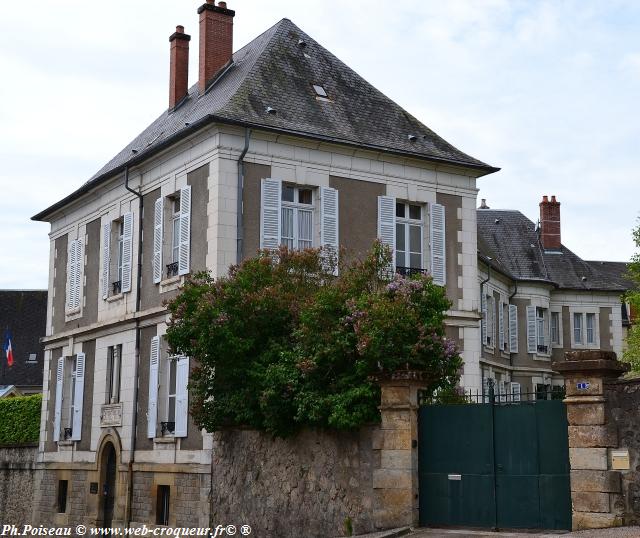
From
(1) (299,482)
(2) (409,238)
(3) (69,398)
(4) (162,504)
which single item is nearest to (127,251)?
(3) (69,398)

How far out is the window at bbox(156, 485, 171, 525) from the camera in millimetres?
20562

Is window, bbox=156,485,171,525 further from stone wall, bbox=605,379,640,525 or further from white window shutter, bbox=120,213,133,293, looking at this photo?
stone wall, bbox=605,379,640,525

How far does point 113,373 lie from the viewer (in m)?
23.7

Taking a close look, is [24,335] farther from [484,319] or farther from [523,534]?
[523,534]

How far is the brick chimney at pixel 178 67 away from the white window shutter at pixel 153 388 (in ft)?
22.7

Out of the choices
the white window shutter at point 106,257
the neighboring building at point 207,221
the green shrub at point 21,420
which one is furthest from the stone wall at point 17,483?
the white window shutter at point 106,257

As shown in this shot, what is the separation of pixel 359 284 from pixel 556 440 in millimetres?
4090

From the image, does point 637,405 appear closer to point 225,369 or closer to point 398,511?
point 398,511

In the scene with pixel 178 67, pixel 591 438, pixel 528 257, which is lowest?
pixel 591 438

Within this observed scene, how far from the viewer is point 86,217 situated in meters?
26.0

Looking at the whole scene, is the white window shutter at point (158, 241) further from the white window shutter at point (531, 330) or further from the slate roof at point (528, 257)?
the white window shutter at point (531, 330)

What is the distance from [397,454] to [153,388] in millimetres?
8718

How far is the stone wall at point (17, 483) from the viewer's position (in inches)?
1064

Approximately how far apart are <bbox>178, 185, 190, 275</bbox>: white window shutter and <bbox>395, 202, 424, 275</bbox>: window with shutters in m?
4.32
